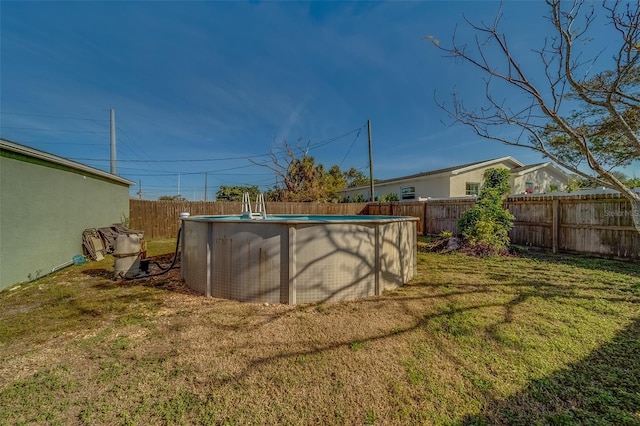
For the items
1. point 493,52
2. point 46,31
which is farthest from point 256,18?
point 493,52

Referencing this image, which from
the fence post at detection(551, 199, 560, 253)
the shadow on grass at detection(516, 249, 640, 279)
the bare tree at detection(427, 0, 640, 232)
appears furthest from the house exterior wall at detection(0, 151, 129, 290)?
the fence post at detection(551, 199, 560, 253)

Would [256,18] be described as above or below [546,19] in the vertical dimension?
above

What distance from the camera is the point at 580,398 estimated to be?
1870 millimetres

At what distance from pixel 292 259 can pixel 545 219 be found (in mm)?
8632

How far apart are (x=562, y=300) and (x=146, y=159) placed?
1263 inches

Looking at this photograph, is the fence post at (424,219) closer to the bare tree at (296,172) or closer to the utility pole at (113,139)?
the bare tree at (296,172)

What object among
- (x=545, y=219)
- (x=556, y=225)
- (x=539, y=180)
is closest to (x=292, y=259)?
(x=556, y=225)

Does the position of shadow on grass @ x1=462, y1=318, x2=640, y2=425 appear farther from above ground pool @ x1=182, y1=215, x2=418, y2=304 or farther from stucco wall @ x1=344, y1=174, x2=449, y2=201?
stucco wall @ x1=344, y1=174, x2=449, y2=201

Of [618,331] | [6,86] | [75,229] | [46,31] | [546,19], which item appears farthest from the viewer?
[6,86]

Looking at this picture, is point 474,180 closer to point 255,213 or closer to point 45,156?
point 255,213

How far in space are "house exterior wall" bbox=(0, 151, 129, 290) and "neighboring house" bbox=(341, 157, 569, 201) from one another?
14545mm

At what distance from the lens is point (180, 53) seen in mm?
10586

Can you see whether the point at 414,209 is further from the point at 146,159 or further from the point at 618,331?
the point at 146,159

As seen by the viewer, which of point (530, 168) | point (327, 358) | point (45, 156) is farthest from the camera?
point (530, 168)
